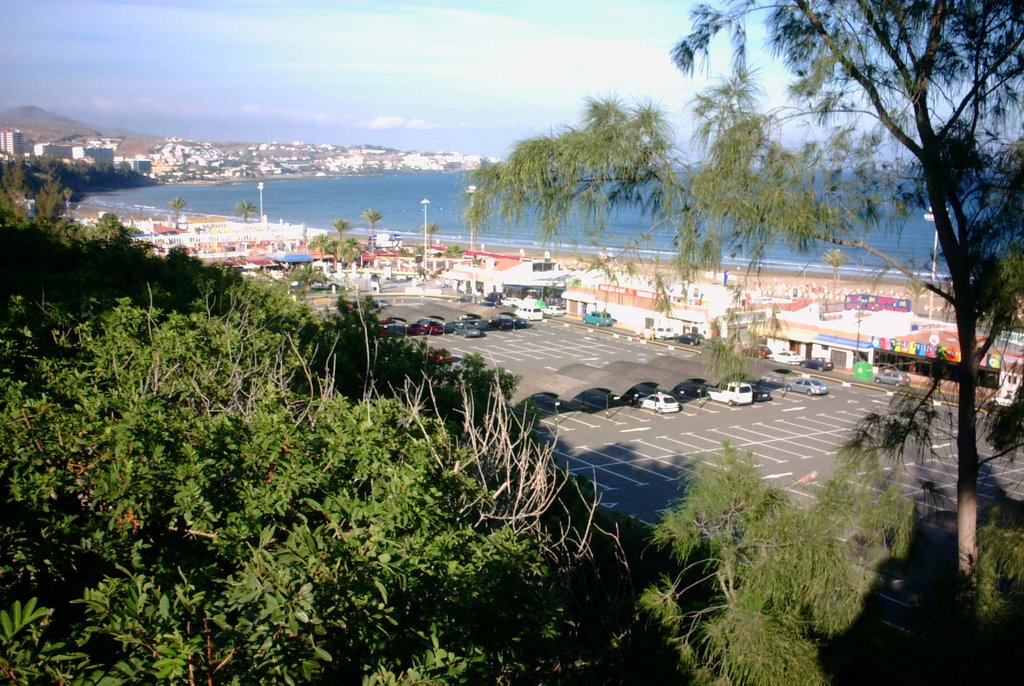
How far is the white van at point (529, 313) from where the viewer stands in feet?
92.0

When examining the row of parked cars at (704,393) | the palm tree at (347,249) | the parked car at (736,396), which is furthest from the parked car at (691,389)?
the palm tree at (347,249)

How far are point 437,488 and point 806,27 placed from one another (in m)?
2.38

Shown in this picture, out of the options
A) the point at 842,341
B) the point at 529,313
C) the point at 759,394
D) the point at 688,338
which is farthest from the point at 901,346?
the point at 529,313

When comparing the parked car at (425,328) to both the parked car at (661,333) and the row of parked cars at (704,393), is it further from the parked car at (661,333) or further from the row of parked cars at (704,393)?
the row of parked cars at (704,393)

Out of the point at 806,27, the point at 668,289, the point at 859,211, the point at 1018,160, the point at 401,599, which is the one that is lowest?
the point at 401,599

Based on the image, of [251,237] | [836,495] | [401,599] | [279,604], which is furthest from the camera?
[251,237]

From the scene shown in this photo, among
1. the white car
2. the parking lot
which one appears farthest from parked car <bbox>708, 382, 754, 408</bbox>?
the white car

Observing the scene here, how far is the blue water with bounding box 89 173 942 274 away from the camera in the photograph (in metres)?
3.23

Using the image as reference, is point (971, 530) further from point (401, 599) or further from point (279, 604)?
point (279, 604)

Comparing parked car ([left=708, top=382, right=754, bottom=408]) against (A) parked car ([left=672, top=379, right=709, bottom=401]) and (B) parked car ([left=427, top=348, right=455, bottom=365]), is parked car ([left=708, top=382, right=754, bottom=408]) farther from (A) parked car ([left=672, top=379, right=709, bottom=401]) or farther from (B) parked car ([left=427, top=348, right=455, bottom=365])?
(B) parked car ([left=427, top=348, right=455, bottom=365])

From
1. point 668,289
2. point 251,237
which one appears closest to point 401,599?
point 668,289

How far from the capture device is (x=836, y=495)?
3328 millimetres

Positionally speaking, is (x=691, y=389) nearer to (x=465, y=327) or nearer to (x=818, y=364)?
(x=818, y=364)

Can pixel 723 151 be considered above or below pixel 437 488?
A: above
